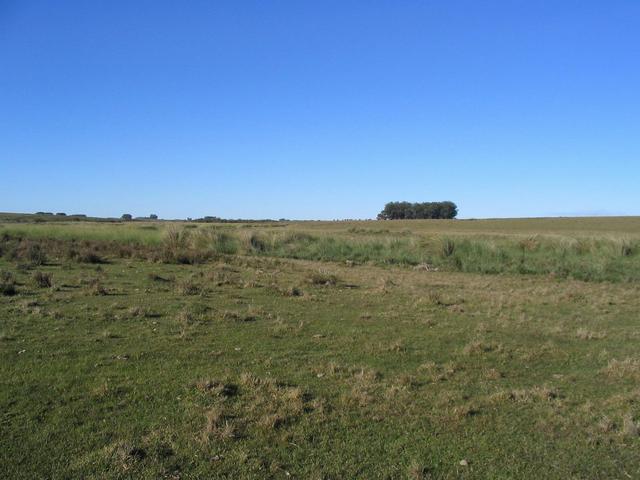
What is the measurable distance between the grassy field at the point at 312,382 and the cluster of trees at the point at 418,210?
109 metres

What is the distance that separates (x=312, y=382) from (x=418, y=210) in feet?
397

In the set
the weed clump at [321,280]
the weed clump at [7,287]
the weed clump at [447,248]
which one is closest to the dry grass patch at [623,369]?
the weed clump at [321,280]

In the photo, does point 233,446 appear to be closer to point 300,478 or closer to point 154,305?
point 300,478

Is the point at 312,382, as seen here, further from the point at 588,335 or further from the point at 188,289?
the point at 188,289

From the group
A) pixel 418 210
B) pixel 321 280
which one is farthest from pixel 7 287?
pixel 418 210

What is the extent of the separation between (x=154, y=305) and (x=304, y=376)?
6.63 m

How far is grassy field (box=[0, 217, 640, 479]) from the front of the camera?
464 cm

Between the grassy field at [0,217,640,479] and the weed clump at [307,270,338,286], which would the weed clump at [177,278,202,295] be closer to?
the grassy field at [0,217,640,479]

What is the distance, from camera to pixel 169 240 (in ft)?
114

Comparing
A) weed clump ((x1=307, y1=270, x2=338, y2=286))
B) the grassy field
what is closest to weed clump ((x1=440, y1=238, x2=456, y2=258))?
weed clump ((x1=307, y1=270, x2=338, y2=286))

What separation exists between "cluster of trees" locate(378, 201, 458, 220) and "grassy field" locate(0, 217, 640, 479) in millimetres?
108846

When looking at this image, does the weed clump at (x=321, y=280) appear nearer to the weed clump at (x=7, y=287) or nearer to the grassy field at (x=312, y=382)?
the grassy field at (x=312, y=382)

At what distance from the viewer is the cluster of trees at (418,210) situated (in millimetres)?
124000

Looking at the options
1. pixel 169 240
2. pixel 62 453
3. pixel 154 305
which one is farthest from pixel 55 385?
pixel 169 240
